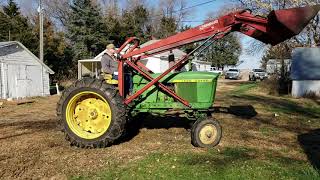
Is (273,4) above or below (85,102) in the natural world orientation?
above

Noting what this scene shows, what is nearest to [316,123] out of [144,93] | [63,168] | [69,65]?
[144,93]

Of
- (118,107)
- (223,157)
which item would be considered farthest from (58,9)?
(223,157)

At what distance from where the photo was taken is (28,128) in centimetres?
1063

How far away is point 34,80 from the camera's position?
2631 centimetres

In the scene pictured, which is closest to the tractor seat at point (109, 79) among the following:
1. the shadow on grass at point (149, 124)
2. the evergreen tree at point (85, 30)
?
the shadow on grass at point (149, 124)

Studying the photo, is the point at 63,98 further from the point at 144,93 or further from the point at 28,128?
the point at 28,128

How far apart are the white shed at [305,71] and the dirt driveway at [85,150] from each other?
38.7ft

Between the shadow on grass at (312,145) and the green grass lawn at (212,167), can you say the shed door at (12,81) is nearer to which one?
the green grass lawn at (212,167)

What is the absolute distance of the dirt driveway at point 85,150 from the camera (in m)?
6.64

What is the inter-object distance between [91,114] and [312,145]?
480 centimetres

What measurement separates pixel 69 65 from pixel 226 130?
3468 centimetres

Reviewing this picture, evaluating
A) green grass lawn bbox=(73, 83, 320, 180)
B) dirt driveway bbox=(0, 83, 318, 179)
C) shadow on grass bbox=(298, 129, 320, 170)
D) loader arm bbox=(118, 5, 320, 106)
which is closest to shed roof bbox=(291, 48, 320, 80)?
dirt driveway bbox=(0, 83, 318, 179)

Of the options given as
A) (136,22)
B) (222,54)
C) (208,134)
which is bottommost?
(208,134)

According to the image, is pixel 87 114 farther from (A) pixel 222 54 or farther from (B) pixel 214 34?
(A) pixel 222 54
